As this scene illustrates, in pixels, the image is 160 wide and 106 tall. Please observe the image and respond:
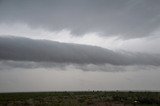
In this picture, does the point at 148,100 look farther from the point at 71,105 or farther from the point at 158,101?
the point at 71,105

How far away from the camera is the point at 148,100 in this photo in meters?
58.3

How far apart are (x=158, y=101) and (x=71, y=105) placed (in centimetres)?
3253

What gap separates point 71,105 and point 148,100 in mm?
33568

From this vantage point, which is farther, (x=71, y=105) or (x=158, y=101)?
(x=158, y=101)

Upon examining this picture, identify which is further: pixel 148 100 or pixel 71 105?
pixel 148 100

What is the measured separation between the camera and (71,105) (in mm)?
29844

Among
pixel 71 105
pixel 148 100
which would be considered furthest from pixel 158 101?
pixel 71 105
